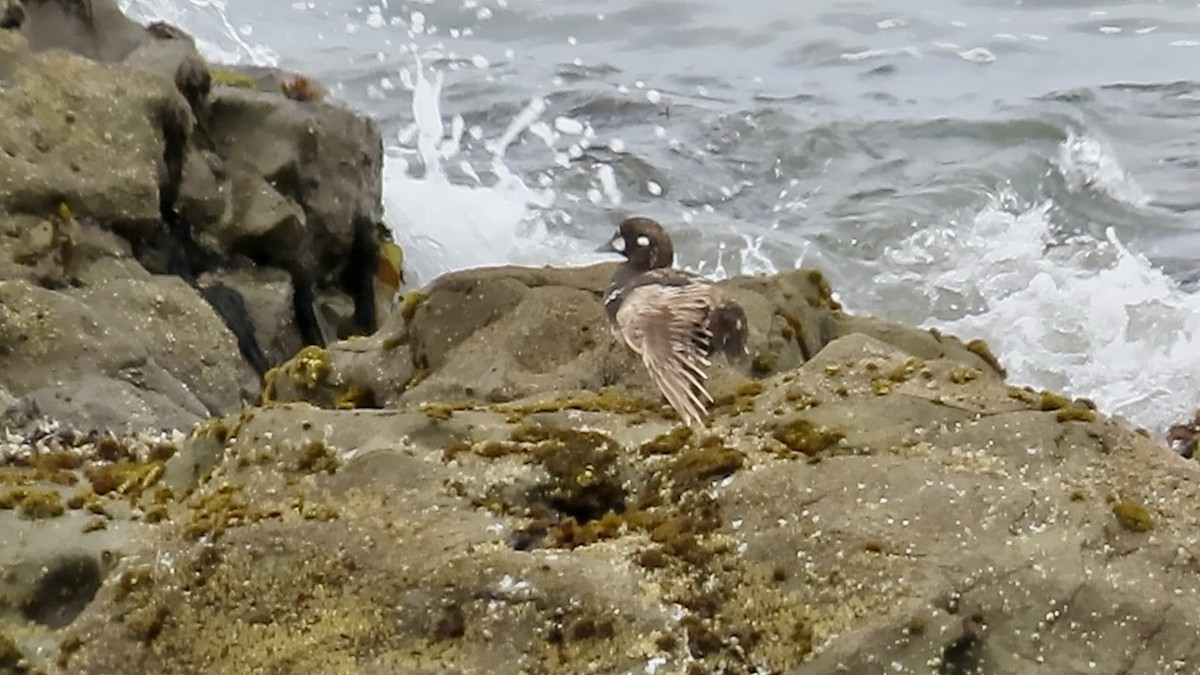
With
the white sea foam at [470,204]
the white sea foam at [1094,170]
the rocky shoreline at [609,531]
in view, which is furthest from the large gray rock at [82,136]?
the white sea foam at [1094,170]

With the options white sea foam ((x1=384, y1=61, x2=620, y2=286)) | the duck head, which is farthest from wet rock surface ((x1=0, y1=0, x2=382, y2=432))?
white sea foam ((x1=384, y1=61, x2=620, y2=286))

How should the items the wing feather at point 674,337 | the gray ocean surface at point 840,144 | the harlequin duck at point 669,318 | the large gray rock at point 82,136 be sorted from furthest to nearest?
the gray ocean surface at point 840,144 → the large gray rock at point 82,136 → the harlequin duck at point 669,318 → the wing feather at point 674,337

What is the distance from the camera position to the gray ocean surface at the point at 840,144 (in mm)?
15070

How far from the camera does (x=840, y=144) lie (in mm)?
19141

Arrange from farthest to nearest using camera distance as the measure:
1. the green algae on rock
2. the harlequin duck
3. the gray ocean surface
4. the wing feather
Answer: the gray ocean surface → the harlequin duck → the wing feather → the green algae on rock

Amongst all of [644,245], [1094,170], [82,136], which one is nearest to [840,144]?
[1094,170]

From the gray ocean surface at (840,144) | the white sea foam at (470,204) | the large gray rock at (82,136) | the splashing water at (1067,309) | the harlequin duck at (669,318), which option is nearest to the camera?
the harlequin duck at (669,318)

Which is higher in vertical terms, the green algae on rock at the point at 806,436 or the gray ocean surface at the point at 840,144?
the green algae on rock at the point at 806,436

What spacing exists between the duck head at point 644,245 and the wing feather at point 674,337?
44 cm

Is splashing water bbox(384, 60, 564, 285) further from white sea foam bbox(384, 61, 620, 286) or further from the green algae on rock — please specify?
the green algae on rock

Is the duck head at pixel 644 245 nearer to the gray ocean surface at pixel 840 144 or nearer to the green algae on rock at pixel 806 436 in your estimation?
the green algae on rock at pixel 806 436

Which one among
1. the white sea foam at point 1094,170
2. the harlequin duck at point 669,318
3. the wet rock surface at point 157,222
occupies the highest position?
the harlequin duck at point 669,318

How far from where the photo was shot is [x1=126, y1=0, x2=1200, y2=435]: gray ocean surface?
49.4 feet

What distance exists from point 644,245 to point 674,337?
1.44 meters
